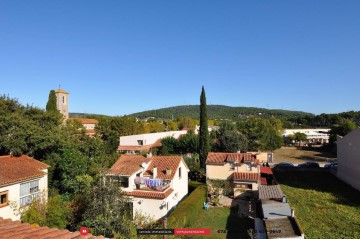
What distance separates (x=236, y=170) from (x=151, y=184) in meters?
12.3

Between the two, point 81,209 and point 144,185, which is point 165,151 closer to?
point 144,185

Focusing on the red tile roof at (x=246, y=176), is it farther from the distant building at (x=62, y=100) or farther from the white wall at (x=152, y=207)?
the distant building at (x=62, y=100)

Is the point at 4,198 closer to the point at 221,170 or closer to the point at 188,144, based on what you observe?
the point at 221,170

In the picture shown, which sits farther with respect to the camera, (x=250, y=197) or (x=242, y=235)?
(x=250, y=197)

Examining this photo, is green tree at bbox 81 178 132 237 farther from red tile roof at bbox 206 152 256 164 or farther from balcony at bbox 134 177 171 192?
red tile roof at bbox 206 152 256 164

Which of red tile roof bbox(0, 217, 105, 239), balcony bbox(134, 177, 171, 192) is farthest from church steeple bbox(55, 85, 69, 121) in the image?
red tile roof bbox(0, 217, 105, 239)

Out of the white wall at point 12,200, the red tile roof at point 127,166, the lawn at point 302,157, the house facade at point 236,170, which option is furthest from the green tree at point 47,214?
the lawn at point 302,157

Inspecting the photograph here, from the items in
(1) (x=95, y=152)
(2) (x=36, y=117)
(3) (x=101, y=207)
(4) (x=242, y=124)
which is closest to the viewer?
(3) (x=101, y=207)

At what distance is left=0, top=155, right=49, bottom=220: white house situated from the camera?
17.6 metres

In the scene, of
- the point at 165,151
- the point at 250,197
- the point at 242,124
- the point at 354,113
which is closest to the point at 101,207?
the point at 250,197

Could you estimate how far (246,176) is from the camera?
94.9ft

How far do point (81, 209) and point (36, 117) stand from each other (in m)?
12.5

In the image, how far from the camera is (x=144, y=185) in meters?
22.4

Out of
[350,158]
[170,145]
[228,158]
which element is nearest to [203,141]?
[228,158]
